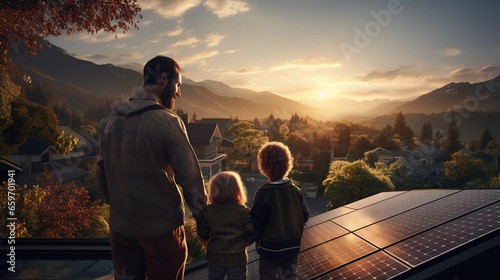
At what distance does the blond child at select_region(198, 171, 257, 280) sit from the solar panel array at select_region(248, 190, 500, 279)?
56 centimetres

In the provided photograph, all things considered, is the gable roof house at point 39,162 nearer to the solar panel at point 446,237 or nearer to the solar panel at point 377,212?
the solar panel at point 377,212

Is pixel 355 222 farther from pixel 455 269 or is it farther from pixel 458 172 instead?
pixel 458 172

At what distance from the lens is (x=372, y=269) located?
2582mm

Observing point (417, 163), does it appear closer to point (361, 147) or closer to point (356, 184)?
point (361, 147)

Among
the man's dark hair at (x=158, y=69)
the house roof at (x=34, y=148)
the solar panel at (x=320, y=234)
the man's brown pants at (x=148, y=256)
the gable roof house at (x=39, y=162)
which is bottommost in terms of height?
the gable roof house at (x=39, y=162)

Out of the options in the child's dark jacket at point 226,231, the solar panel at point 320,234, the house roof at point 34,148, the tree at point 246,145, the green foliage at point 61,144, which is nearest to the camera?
the child's dark jacket at point 226,231

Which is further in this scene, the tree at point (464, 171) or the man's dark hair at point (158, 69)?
the tree at point (464, 171)

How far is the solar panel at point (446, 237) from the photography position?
2496 millimetres

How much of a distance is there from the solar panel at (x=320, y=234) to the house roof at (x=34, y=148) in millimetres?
27713

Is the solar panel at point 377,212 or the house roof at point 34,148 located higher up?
the solar panel at point 377,212

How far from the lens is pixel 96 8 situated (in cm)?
584

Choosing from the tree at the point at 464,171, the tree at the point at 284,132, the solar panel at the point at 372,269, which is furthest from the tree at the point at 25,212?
the tree at the point at 284,132

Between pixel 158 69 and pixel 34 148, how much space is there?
28.9 metres

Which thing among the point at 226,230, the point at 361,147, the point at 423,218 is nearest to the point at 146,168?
the point at 226,230
